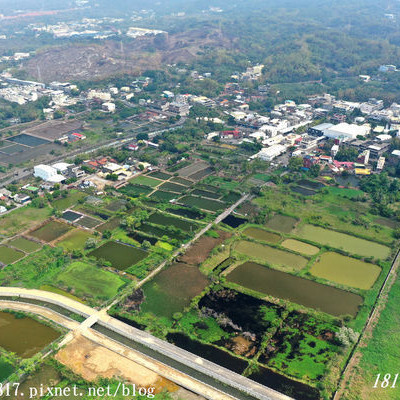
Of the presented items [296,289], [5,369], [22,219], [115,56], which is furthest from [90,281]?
[115,56]

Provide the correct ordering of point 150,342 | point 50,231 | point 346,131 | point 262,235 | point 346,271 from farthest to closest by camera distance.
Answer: point 346,131
point 50,231
point 262,235
point 346,271
point 150,342

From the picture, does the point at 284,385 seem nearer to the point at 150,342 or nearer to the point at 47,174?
the point at 150,342

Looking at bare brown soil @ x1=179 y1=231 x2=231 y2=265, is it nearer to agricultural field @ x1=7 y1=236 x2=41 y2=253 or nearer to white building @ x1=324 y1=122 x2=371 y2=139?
agricultural field @ x1=7 y1=236 x2=41 y2=253

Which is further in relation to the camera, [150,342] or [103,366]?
[150,342]

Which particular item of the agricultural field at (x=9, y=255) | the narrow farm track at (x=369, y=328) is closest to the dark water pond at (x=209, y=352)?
the narrow farm track at (x=369, y=328)

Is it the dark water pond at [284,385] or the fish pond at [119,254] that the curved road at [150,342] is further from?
the fish pond at [119,254]
